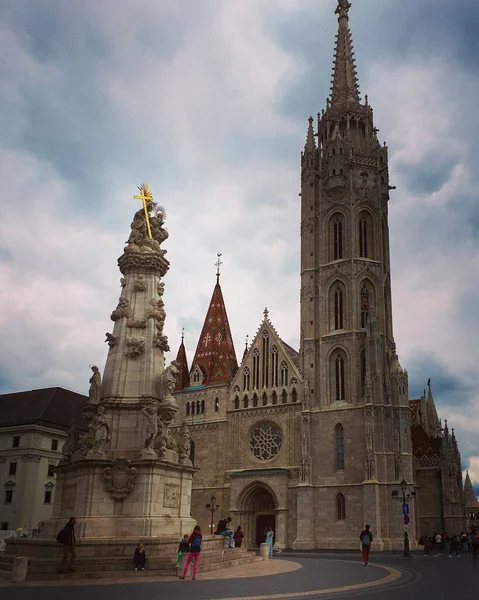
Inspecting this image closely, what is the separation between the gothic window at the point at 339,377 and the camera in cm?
4116

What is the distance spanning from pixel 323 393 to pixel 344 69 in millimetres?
31430

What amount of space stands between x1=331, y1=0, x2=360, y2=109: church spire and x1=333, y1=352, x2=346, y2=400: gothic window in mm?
23704

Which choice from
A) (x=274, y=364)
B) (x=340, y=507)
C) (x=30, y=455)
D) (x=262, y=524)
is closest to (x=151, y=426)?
(x=340, y=507)

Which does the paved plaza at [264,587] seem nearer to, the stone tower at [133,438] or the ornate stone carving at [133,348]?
the stone tower at [133,438]

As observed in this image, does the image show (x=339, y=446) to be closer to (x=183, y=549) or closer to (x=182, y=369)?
(x=182, y=369)

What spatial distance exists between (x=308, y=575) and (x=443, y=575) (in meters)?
4.31

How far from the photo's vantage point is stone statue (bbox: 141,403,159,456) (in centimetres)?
1739

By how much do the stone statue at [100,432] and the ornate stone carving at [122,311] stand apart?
3305mm

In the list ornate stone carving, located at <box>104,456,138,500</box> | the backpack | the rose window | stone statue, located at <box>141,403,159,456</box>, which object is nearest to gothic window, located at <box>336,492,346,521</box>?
the rose window

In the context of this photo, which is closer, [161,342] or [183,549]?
[183,549]

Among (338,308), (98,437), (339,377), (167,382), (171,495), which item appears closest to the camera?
(98,437)

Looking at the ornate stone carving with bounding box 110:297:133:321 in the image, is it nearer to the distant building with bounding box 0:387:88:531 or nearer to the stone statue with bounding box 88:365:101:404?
the stone statue with bounding box 88:365:101:404

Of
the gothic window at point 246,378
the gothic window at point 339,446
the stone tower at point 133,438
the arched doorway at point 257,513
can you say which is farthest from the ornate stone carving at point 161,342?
the gothic window at point 246,378

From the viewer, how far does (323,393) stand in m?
41.2
